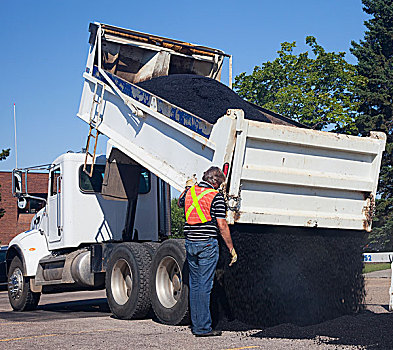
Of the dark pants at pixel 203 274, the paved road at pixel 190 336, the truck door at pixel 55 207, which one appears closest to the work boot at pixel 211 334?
the paved road at pixel 190 336

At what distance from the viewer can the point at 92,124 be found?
1018cm

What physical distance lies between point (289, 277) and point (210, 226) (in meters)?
1.21

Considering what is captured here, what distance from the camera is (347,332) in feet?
21.2

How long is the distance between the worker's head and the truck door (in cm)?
473

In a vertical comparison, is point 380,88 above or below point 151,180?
above

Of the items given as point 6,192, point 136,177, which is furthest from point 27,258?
point 6,192

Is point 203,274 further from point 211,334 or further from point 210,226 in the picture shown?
point 211,334

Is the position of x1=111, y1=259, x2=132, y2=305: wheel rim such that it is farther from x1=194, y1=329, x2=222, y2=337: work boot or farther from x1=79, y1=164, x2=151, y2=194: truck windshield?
x1=194, y1=329, x2=222, y2=337: work boot

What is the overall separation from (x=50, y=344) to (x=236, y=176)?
260 cm

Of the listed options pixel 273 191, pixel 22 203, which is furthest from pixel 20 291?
pixel 273 191

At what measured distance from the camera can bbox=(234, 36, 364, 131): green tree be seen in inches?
1361

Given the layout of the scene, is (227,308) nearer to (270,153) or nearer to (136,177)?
(270,153)

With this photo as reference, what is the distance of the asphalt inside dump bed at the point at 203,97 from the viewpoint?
8.12 m

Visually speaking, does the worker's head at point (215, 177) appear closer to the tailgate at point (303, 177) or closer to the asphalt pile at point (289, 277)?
the tailgate at point (303, 177)
